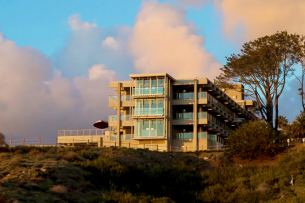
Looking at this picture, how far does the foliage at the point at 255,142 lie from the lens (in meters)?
50.8

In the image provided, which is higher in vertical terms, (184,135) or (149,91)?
(149,91)

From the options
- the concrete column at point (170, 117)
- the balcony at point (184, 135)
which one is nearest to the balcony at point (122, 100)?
the concrete column at point (170, 117)

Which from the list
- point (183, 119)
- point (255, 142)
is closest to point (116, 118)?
point (183, 119)

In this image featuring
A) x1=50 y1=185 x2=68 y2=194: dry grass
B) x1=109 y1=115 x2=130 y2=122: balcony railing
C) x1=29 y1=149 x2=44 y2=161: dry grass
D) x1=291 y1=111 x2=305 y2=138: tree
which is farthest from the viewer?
x1=109 y1=115 x2=130 y2=122: balcony railing

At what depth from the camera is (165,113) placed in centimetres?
6375

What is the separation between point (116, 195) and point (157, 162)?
48.2 ft

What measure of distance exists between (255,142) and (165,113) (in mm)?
16221

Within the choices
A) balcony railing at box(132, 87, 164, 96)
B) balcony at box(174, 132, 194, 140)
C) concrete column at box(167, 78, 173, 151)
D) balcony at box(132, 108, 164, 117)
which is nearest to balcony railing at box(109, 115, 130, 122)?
balcony at box(132, 108, 164, 117)

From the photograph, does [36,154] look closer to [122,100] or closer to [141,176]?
[141,176]

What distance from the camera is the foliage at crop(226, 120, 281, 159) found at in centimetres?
5081

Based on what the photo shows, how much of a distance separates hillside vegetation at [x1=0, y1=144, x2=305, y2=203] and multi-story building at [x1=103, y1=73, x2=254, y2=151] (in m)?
12.3

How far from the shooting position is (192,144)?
64188mm

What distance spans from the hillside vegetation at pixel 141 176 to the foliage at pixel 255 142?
1.21 metres

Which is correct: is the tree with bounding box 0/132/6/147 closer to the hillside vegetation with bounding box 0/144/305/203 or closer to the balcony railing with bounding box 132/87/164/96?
the hillside vegetation with bounding box 0/144/305/203
